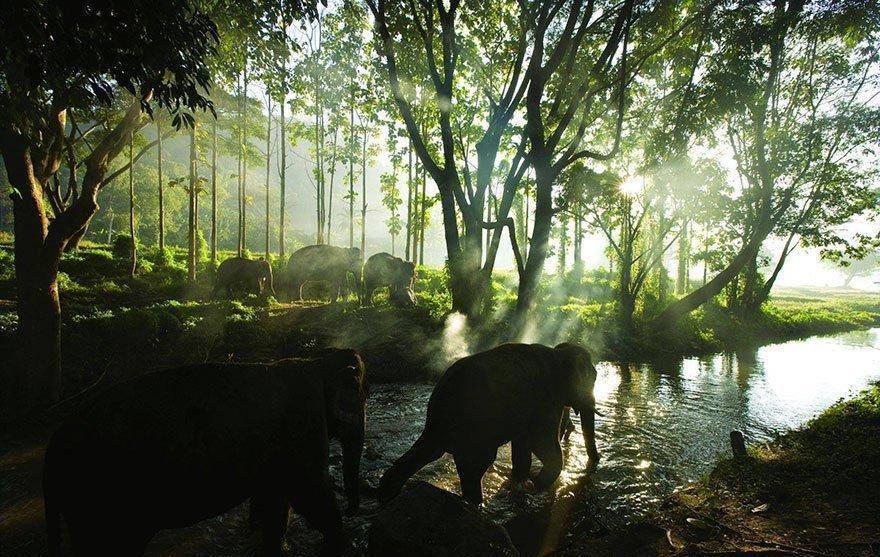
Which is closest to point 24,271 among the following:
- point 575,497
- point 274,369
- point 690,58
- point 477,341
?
point 274,369

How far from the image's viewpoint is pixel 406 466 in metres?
4.89

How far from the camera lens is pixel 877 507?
4219 millimetres

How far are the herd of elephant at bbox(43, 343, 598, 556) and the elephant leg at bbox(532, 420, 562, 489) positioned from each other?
29.4 inches

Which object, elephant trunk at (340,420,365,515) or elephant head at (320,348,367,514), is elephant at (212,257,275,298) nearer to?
elephant head at (320,348,367,514)

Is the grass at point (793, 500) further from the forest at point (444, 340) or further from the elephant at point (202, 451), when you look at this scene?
the elephant at point (202, 451)

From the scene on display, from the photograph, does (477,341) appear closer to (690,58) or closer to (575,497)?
(575,497)

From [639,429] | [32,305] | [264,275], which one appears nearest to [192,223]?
[264,275]

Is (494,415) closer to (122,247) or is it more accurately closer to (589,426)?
(589,426)

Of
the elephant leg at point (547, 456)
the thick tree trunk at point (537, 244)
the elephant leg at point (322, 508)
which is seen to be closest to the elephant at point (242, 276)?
the thick tree trunk at point (537, 244)

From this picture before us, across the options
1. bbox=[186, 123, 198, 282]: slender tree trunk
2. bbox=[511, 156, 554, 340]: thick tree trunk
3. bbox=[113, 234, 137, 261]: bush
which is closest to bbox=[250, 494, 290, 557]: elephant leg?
bbox=[511, 156, 554, 340]: thick tree trunk

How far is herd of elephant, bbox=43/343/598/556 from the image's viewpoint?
2.84m

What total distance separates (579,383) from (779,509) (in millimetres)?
2561

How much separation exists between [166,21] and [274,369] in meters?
3.63

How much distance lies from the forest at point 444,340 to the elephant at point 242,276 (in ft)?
0.56
